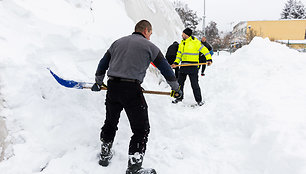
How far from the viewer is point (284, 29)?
42250 mm

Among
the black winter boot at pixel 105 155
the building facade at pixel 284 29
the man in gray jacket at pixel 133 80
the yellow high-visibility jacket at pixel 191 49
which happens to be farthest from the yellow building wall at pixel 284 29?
the black winter boot at pixel 105 155

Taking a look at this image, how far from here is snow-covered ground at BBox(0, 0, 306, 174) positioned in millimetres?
2365

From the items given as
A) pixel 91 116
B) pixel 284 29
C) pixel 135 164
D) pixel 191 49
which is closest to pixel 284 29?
pixel 284 29

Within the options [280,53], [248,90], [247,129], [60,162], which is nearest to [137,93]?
[60,162]

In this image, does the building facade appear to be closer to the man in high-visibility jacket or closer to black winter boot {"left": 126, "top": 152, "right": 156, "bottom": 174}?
the man in high-visibility jacket

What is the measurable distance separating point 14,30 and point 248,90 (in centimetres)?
455

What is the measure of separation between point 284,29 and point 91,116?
49.5m

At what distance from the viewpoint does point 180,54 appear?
16.2ft

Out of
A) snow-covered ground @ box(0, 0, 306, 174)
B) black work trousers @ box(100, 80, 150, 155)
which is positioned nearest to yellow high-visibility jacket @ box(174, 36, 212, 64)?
snow-covered ground @ box(0, 0, 306, 174)

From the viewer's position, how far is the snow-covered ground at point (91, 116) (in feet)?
7.76

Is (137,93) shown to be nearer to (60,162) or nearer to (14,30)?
(60,162)

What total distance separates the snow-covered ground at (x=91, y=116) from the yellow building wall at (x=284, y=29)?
4350 cm

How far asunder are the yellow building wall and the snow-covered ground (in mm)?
43501

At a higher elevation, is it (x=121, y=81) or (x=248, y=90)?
(x=121, y=81)
